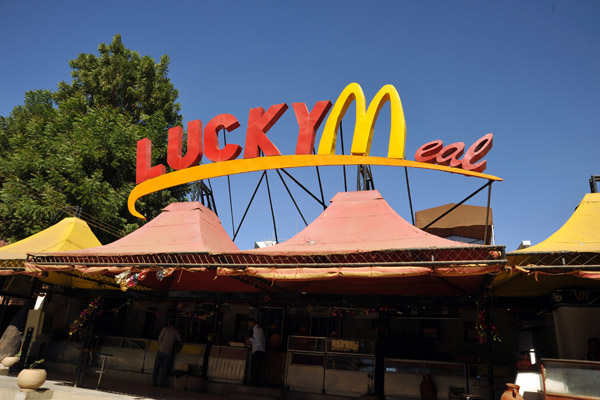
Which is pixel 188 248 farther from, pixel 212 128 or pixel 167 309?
pixel 167 309

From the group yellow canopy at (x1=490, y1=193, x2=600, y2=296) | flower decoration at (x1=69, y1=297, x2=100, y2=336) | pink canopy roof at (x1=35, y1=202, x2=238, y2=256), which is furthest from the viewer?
flower decoration at (x1=69, y1=297, x2=100, y2=336)

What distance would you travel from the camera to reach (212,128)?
1223 centimetres

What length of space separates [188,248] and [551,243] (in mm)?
7074

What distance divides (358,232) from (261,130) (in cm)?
500

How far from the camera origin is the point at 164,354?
10875 mm

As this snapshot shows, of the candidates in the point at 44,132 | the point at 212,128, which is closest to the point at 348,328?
the point at 212,128

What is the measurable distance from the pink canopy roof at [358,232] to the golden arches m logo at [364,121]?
1432 millimetres

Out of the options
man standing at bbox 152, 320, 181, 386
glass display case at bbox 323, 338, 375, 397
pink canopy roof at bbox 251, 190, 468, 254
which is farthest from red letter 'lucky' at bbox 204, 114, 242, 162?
glass display case at bbox 323, 338, 375, 397

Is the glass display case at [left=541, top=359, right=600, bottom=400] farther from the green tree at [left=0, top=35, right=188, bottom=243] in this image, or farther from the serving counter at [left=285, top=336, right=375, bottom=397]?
the green tree at [left=0, top=35, right=188, bottom=243]

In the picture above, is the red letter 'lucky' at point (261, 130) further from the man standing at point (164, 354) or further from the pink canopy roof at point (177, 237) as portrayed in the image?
the man standing at point (164, 354)

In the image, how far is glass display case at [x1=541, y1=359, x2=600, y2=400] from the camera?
5.77 metres

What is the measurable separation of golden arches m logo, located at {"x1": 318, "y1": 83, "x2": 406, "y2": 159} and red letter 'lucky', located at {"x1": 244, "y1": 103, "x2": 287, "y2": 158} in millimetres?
1469

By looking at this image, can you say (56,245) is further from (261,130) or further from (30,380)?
(261,130)

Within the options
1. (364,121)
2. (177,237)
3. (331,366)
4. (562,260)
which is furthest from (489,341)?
(177,237)
